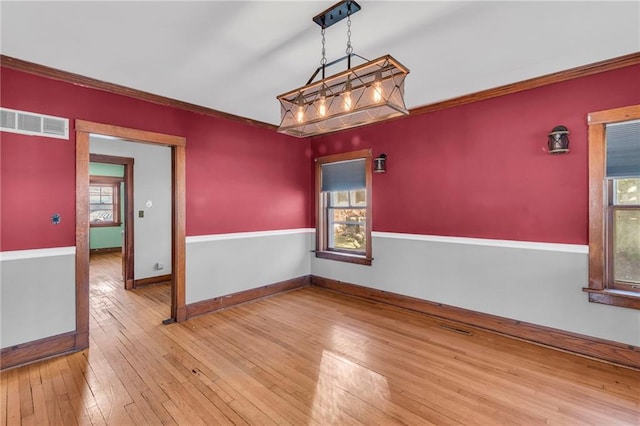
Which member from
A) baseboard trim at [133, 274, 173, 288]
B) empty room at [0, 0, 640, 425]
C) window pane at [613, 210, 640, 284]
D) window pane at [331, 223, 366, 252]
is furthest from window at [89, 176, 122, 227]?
window pane at [613, 210, 640, 284]

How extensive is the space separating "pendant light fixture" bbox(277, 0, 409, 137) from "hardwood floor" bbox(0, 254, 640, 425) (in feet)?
6.77

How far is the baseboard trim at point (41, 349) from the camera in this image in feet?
8.62

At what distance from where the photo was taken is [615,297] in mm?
2709

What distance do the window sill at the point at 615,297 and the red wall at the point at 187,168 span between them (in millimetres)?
3840

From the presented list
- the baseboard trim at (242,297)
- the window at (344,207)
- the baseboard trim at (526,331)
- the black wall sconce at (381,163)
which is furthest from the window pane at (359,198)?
the baseboard trim at (242,297)

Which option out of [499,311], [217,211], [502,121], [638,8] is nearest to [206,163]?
[217,211]

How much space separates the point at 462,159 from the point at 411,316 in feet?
6.72

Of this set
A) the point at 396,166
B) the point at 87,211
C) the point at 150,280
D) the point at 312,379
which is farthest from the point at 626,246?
the point at 150,280

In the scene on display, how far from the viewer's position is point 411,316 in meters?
3.83

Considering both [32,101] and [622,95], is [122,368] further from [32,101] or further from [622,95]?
[622,95]

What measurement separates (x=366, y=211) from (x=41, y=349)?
3941 millimetres

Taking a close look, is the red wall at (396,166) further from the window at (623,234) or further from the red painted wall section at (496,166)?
the window at (623,234)

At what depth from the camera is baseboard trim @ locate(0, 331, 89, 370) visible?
2627 millimetres

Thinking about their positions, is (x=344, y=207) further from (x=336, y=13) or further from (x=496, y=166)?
(x=336, y=13)
